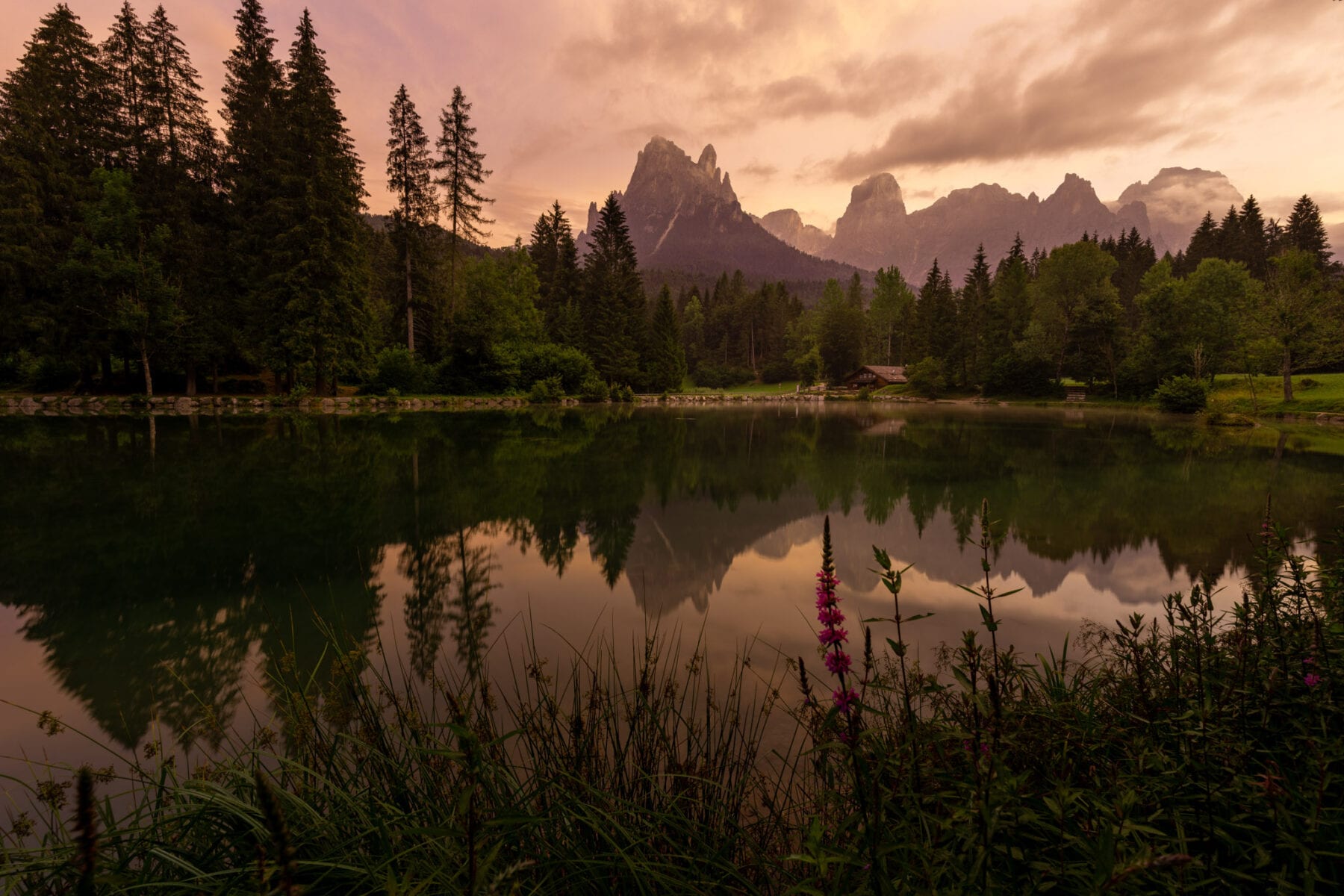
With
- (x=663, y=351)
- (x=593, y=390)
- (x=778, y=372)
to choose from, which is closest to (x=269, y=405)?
(x=593, y=390)

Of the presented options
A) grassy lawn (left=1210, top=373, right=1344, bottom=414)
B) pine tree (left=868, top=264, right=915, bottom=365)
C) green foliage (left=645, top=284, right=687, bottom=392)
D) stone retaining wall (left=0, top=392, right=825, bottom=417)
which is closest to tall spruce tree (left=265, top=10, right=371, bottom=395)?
stone retaining wall (left=0, top=392, right=825, bottom=417)

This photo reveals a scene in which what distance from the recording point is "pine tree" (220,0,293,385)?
33438mm

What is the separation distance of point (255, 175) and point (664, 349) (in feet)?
133

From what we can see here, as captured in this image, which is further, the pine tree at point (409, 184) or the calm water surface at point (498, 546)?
the pine tree at point (409, 184)

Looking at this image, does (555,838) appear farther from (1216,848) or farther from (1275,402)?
(1275,402)

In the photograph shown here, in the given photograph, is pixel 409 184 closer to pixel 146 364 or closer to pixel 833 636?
pixel 146 364

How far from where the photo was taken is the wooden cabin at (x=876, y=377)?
85188 millimetres

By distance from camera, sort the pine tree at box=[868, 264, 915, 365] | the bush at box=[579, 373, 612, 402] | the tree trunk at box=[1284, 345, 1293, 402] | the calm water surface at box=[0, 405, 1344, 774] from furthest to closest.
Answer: the pine tree at box=[868, 264, 915, 365], the bush at box=[579, 373, 612, 402], the tree trunk at box=[1284, 345, 1293, 402], the calm water surface at box=[0, 405, 1344, 774]

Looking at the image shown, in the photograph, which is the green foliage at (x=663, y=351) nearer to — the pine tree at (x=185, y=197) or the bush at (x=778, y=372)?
the bush at (x=778, y=372)

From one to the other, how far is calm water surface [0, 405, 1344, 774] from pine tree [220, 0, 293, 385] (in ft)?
47.8

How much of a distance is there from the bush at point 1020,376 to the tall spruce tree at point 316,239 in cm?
6186

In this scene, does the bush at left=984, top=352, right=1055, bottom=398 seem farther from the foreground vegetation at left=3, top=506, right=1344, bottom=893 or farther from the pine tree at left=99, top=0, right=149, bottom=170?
the pine tree at left=99, top=0, right=149, bottom=170

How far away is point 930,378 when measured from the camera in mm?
71938

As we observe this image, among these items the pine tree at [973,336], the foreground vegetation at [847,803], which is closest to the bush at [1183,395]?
the pine tree at [973,336]
